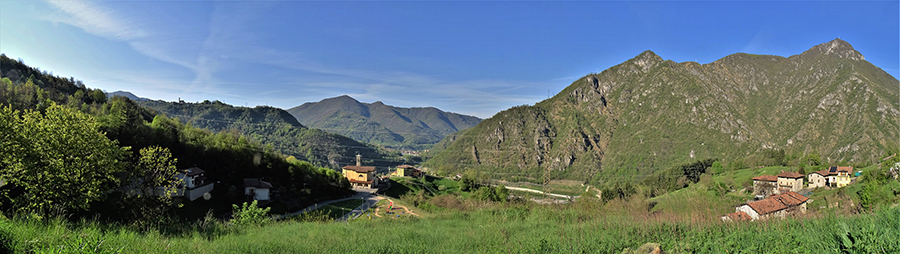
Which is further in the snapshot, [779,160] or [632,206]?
[779,160]

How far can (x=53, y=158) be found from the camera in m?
10.5

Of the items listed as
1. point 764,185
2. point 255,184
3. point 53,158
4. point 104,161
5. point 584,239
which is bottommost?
point 764,185

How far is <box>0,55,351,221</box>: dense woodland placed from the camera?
→ 10.3 metres

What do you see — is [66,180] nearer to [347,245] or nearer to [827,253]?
[347,245]

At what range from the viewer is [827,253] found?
493 cm

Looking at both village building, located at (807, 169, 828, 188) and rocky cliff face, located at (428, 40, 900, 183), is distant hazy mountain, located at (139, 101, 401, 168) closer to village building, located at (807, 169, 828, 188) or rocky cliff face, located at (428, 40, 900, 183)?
rocky cliff face, located at (428, 40, 900, 183)

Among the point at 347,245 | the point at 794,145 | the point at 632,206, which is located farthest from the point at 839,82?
the point at 347,245

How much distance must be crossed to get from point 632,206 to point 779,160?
102 meters

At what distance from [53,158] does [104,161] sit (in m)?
1.08

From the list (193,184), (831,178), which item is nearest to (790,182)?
(831,178)

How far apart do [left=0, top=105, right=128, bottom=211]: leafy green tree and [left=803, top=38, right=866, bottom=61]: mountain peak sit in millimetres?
264352

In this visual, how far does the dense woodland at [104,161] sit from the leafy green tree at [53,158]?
2 centimetres

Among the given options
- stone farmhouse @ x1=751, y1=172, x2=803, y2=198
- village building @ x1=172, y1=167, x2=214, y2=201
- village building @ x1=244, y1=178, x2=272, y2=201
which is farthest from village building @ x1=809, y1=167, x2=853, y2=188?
village building @ x1=172, y1=167, x2=214, y2=201

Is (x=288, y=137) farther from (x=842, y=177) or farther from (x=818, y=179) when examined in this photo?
(x=842, y=177)
